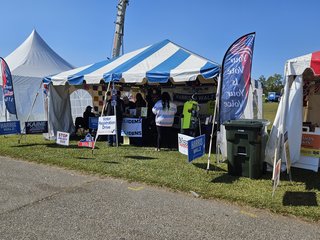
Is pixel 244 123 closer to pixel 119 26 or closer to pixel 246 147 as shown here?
pixel 246 147

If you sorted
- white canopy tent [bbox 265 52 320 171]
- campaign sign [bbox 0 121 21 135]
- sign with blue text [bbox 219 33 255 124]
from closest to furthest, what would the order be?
white canopy tent [bbox 265 52 320 171] → sign with blue text [bbox 219 33 255 124] → campaign sign [bbox 0 121 21 135]

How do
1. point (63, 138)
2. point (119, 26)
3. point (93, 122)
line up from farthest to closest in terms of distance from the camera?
point (119, 26)
point (93, 122)
point (63, 138)

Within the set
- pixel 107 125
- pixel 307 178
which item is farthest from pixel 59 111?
pixel 307 178

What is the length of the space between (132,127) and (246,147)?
4868 mm

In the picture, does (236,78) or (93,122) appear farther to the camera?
(93,122)

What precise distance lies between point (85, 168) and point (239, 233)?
419cm

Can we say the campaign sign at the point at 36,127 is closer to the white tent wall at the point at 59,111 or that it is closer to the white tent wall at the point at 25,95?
the white tent wall at the point at 59,111

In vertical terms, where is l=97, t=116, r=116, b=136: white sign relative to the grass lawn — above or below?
above

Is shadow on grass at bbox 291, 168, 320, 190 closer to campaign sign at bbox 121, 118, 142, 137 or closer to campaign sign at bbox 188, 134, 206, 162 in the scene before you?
campaign sign at bbox 188, 134, 206, 162

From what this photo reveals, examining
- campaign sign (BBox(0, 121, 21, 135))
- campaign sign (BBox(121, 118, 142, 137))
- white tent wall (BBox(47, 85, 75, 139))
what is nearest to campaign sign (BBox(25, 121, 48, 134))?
campaign sign (BBox(0, 121, 21, 135))

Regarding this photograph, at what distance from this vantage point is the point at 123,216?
4492 millimetres

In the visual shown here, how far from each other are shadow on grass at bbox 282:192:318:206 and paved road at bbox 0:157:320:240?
59 cm

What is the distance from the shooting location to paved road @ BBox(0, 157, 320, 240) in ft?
13.0

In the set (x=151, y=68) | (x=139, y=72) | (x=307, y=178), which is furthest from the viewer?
(x=151, y=68)
